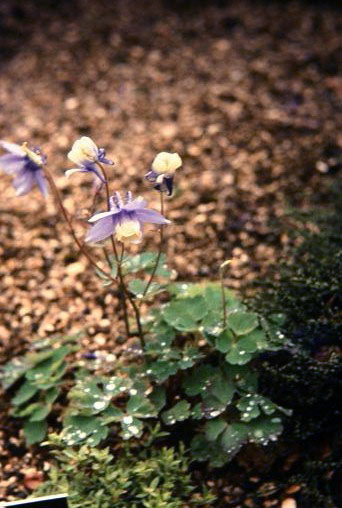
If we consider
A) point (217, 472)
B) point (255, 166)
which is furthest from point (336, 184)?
point (217, 472)

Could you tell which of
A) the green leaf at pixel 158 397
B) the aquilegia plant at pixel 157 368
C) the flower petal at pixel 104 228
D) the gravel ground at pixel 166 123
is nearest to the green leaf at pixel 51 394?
the aquilegia plant at pixel 157 368

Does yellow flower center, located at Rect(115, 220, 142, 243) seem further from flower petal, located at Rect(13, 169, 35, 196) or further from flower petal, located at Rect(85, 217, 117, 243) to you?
flower petal, located at Rect(13, 169, 35, 196)

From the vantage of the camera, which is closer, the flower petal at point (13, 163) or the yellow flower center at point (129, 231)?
the yellow flower center at point (129, 231)

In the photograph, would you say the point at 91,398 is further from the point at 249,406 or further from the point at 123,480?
the point at 249,406

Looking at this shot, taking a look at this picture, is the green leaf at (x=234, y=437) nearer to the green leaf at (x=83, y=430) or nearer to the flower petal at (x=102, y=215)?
the green leaf at (x=83, y=430)

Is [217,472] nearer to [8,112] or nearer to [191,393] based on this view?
[191,393]

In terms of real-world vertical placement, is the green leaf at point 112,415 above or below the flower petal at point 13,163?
below

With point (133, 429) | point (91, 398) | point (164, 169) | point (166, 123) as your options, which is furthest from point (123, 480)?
point (166, 123)
